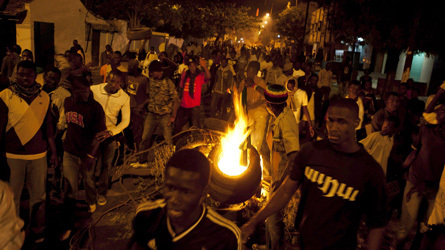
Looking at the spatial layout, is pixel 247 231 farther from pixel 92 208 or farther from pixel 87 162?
pixel 92 208

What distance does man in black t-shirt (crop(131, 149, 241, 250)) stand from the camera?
6.69 ft

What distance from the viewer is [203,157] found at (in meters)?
2.19

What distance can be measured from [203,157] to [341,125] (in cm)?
125

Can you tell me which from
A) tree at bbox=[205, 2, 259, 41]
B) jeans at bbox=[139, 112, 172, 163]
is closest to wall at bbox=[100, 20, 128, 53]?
tree at bbox=[205, 2, 259, 41]

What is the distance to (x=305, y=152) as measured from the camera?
9.65ft

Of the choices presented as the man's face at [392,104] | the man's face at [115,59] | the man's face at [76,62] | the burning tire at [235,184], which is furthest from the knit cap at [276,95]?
the man's face at [115,59]

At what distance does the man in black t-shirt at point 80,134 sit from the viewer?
481 centimetres

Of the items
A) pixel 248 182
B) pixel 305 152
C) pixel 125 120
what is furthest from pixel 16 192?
pixel 305 152

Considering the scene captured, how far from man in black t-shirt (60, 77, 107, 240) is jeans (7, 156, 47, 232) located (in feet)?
1.20

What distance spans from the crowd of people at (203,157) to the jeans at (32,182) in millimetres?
12

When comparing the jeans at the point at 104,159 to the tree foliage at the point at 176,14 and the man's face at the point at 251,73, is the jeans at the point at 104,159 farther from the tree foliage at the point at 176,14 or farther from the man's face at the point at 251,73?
the tree foliage at the point at 176,14

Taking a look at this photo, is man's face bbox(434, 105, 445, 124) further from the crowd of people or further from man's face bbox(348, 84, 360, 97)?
man's face bbox(348, 84, 360, 97)

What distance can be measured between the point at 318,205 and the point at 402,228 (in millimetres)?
2675

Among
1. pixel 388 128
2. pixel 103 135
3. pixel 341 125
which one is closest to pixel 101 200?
pixel 103 135
